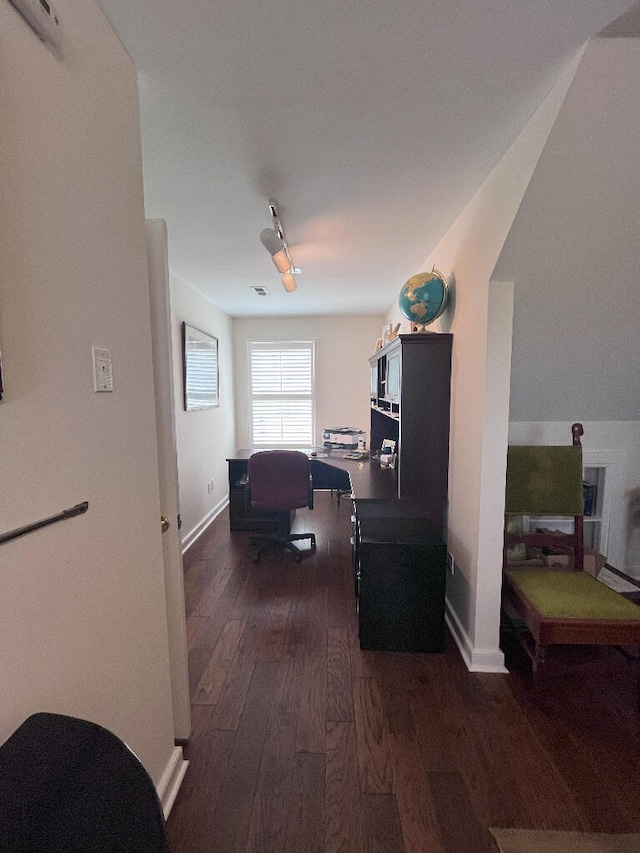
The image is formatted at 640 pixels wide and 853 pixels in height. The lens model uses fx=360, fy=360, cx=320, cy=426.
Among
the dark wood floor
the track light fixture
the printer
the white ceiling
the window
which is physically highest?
the white ceiling

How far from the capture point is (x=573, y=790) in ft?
4.34

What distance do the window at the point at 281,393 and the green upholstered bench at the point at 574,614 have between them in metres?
3.65

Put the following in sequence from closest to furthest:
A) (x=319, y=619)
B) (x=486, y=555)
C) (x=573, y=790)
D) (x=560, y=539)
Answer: (x=573, y=790), (x=486, y=555), (x=560, y=539), (x=319, y=619)

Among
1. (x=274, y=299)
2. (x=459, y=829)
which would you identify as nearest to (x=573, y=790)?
(x=459, y=829)

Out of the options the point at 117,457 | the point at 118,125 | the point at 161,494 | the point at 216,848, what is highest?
the point at 118,125

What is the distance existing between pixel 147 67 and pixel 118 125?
26 centimetres

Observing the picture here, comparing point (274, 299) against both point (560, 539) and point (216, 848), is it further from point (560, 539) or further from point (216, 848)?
point (216, 848)

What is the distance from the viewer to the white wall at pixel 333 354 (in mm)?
4992

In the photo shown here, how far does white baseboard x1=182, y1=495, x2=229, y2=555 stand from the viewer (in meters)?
3.33

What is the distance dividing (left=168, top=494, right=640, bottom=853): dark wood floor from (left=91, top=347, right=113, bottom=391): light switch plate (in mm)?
1485

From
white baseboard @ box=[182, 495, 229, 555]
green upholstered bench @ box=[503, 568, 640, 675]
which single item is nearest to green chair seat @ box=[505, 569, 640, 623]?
green upholstered bench @ box=[503, 568, 640, 675]

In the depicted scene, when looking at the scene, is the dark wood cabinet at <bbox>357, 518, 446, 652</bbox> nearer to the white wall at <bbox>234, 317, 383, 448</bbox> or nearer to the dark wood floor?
the dark wood floor

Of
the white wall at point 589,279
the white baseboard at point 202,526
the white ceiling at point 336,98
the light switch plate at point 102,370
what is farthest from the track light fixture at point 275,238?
the white baseboard at point 202,526

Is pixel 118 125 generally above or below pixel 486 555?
above
